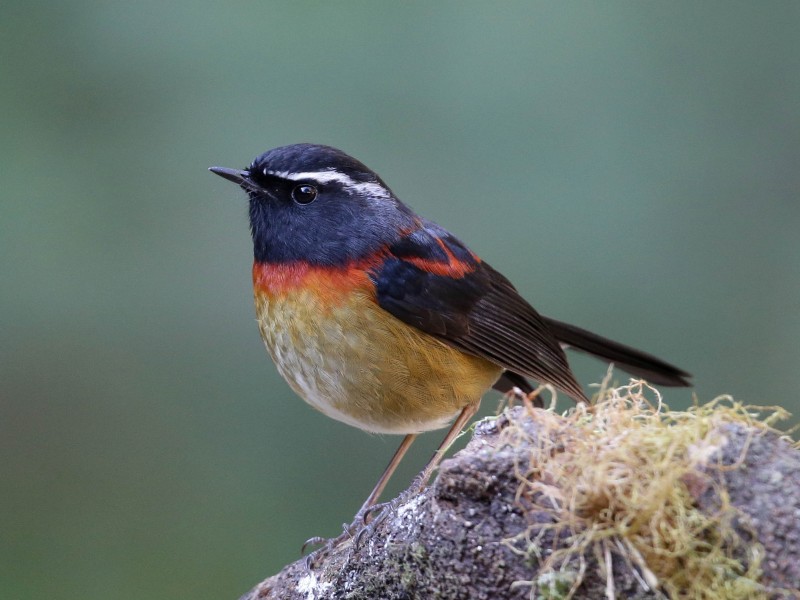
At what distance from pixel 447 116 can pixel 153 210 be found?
7.02ft

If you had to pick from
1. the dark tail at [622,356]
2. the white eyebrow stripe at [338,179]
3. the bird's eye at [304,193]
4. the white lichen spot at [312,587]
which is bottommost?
the white lichen spot at [312,587]

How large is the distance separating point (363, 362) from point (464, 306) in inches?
28.2

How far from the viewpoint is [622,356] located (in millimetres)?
5102

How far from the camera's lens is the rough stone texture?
235 centimetres

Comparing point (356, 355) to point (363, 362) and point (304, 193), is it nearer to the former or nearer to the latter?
point (363, 362)

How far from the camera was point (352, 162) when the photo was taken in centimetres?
456

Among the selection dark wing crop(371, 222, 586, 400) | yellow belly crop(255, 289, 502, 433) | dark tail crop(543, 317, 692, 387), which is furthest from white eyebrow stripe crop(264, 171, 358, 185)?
dark tail crop(543, 317, 692, 387)

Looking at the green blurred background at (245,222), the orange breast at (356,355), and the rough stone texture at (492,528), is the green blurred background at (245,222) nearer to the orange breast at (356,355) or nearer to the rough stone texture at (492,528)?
the orange breast at (356,355)

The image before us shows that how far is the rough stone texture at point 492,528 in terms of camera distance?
2.35 metres

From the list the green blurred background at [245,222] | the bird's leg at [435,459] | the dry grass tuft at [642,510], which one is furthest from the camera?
the green blurred background at [245,222]

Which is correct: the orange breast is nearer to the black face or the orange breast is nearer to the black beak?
the black face

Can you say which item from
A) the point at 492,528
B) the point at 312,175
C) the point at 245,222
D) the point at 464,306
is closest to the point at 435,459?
the point at 464,306

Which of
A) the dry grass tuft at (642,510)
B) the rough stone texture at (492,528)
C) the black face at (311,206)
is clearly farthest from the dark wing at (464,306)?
the dry grass tuft at (642,510)

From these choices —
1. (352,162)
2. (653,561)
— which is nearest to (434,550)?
(653,561)
